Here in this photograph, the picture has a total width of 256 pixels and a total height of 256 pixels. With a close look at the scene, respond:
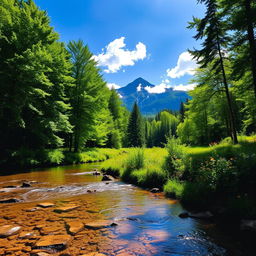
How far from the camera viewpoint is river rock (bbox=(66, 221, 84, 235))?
418cm

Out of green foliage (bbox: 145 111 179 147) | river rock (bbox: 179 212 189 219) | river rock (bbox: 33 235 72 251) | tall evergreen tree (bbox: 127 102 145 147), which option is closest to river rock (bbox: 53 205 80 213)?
river rock (bbox: 33 235 72 251)

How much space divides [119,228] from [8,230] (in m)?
2.53

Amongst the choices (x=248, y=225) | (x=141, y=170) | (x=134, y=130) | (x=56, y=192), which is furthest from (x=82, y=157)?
(x=134, y=130)

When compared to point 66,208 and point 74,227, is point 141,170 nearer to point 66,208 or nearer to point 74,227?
point 66,208

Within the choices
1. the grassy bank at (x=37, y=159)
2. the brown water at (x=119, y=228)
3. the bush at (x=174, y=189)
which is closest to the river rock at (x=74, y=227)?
the brown water at (x=119, y=228)

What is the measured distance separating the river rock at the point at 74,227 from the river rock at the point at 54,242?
0.24 m

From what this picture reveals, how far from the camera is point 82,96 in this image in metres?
23.8

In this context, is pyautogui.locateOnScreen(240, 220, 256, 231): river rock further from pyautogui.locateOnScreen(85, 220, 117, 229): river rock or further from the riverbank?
pyautogui.locateOnScreen(85, 220, 117, 229): river rock

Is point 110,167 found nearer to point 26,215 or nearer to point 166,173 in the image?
point 166,173

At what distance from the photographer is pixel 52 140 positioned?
17969 mm

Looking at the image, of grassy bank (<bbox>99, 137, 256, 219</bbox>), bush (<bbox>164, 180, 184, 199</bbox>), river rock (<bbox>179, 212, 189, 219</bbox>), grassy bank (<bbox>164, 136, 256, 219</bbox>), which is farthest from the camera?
bush (<bbox>164, 180, 184, 199</bbox>)

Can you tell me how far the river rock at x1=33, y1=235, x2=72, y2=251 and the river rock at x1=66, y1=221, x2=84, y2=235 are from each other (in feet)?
0.80

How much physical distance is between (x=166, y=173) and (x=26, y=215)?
5841 mm

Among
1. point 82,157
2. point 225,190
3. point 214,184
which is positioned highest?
point 82,157
